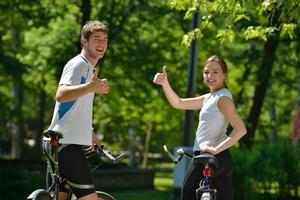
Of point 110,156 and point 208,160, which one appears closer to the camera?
point 208,160

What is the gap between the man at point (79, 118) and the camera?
210 inches

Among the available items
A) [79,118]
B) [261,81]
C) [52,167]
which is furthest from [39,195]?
[261,81]

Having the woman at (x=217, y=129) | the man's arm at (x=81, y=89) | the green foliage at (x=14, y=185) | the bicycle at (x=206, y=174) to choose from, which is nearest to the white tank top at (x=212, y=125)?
the woman at (x=217, y=129)

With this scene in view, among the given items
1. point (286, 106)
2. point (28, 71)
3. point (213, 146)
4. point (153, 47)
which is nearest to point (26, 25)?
point (28, 71)

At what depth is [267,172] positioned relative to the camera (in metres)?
13.3

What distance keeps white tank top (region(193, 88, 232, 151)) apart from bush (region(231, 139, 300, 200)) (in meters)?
7.14

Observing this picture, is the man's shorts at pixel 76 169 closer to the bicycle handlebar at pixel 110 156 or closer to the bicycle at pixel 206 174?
the bicycle handlebar at pixel 110 156

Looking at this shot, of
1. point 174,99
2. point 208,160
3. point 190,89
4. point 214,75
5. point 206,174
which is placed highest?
point 190,89

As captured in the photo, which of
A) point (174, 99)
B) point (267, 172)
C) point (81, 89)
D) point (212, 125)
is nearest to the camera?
point (81, 89)

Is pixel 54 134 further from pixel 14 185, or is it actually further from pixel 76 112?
pixel 14 185

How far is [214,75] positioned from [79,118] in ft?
4.72

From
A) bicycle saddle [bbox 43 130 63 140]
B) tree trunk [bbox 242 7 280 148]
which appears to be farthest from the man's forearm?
tree trunk [bbox 242 7 280 148]

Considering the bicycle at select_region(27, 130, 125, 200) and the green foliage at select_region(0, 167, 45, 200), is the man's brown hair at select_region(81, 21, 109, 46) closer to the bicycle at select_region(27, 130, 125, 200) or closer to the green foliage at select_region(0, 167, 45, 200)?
the bicycle at select_region(27, 130, 125, 200)

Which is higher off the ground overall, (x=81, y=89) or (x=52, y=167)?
(x=81, y=89)
